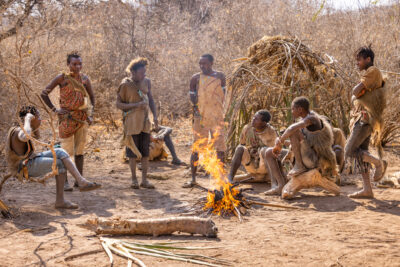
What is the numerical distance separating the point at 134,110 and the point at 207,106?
1.04 metres

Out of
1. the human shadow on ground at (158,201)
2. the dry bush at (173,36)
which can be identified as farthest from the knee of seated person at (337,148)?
the dry bush at (173,36)

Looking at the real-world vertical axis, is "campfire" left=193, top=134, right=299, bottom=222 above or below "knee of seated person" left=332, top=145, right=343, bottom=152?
below

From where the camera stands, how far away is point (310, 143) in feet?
16.7

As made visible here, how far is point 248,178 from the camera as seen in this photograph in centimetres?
613

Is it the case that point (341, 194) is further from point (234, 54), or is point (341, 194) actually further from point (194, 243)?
point (234, 54)

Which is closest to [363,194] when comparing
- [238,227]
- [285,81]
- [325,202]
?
[325,202]

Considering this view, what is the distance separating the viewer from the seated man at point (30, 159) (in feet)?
14.1

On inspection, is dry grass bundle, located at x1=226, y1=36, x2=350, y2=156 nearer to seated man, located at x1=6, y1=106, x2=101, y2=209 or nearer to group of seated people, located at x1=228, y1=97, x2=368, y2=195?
group of seated people, located at x1=228, y1=97, x2=368, y2=195

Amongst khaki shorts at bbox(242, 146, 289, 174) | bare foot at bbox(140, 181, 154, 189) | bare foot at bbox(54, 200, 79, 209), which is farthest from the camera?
bare foot at bbox(140, 181, 154, 189)

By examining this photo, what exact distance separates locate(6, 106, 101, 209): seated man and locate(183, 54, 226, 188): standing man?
1936mm

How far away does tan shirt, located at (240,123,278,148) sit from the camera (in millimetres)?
5715

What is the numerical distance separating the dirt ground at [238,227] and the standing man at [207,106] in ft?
2.15

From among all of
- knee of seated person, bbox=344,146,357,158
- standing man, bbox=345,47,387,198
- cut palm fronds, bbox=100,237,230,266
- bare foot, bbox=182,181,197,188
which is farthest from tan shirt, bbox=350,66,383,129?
cut palm fronds, bbox=100,237,230,266

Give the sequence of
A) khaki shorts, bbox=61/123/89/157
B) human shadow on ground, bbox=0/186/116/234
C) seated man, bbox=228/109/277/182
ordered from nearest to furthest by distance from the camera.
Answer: human shadow on ground, bbox=0/186/116/234 → khaki shorts, bbox=61/123/89/157 → seated man, bbox=228/109/277/182
